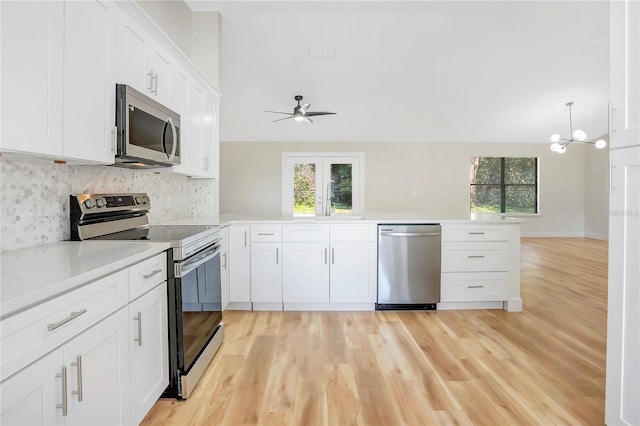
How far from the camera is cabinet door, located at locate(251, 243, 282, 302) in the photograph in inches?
122

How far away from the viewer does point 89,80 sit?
4.83 feet

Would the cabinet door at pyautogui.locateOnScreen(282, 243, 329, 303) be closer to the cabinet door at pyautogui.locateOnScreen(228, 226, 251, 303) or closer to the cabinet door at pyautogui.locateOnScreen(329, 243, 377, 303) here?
the cabinet door at pyautogui.locateOnScreen(329, 243, 377, 303)

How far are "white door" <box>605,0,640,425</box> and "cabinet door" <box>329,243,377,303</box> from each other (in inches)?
71.6

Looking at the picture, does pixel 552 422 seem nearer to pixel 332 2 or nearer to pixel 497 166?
pixel 332 2

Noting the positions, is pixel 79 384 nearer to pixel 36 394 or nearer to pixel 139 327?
pixel 36 394

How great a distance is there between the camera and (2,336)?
784mm

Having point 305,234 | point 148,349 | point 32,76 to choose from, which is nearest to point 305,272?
point 305,234

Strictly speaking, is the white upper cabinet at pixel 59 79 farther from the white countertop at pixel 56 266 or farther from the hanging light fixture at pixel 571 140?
the hanging light fixture at pixel 571 140

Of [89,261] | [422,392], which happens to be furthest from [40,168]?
[422,392]

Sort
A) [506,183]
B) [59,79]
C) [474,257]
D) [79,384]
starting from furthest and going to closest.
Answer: [506,183] → [474,257] → [59,79] → [79,384]

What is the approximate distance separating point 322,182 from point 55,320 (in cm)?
704

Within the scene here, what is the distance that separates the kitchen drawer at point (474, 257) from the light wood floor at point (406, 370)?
0.42 meters

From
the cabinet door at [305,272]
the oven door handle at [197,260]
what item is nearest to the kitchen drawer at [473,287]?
the cabinet door at [305,272]

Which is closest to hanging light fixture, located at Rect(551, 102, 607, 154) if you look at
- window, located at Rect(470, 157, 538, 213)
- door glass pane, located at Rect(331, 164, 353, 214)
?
window, located at Rect(470, 157, 538, 213)
